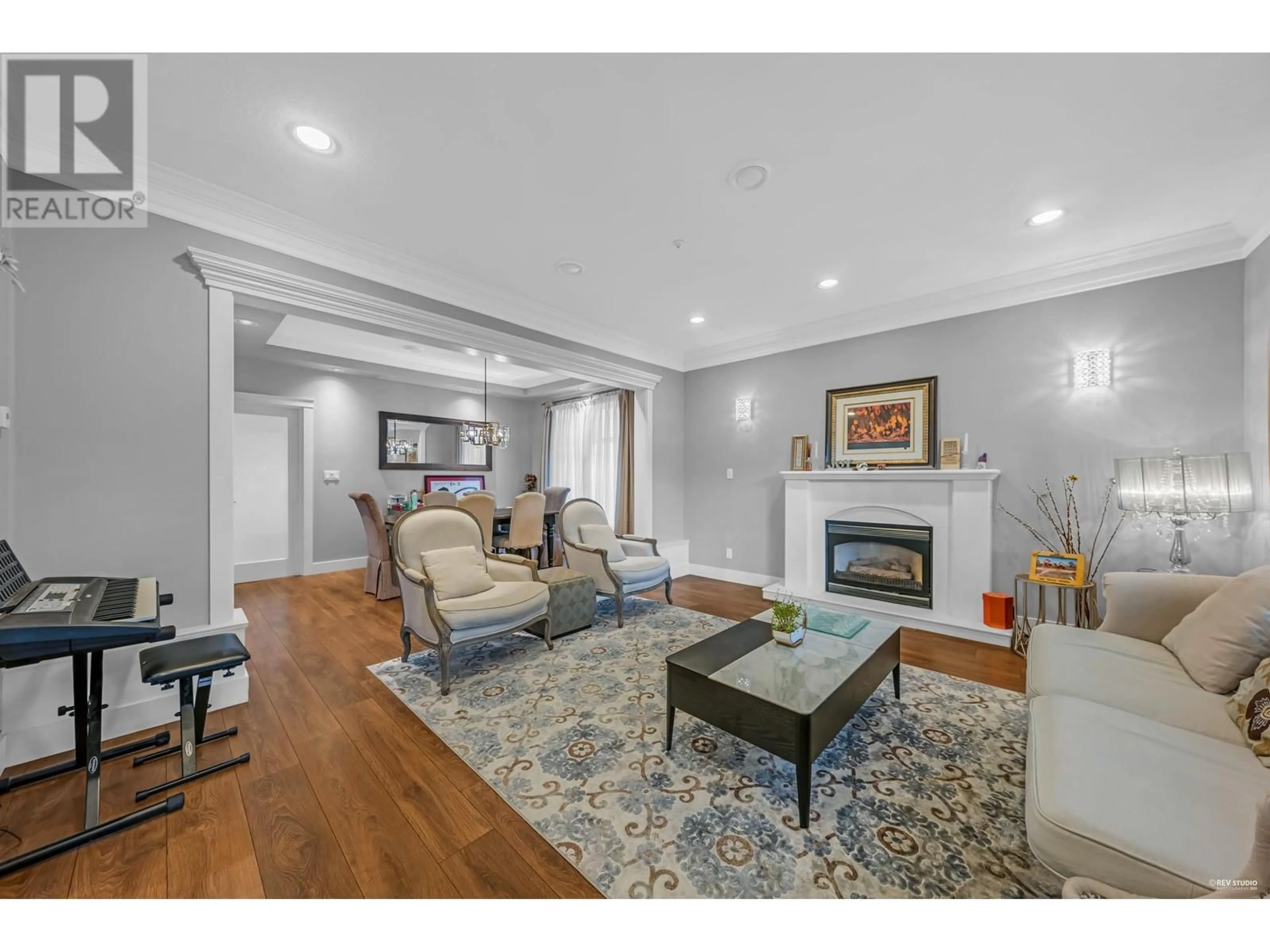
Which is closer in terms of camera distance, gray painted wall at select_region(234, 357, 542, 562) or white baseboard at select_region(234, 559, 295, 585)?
white baseboard at select_region(234, 559, 295, 585)

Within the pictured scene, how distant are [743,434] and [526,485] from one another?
389cm

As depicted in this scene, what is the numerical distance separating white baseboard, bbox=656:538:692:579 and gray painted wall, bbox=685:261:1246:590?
1.00 meters

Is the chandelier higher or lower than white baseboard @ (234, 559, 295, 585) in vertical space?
higher

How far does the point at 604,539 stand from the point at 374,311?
2.50 metres

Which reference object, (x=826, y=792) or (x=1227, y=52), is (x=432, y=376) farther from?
(x=1227, y=52)

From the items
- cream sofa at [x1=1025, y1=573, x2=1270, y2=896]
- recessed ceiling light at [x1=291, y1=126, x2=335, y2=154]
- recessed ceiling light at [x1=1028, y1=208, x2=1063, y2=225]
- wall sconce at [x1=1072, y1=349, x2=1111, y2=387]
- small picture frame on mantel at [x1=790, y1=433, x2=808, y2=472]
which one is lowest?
cream sofa at [x1=1025, y1=573, x2=1270, y2=896]

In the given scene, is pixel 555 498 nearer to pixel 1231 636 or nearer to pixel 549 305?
pixel 549 305

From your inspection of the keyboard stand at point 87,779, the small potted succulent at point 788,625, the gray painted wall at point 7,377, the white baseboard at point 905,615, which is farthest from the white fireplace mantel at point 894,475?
the gray painted wall at point 7,377

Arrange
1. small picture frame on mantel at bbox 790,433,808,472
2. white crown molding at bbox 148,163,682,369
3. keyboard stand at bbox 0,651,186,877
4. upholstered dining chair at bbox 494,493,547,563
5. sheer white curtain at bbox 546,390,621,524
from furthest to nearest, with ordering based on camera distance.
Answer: sheer white curtain at bbox 546,390,621,524
upholstered dining chair at bbox 494,493,547,563
small picture frame on mantel at bbox 790,433,808,472
white crown molding at bbox 148,163,682,369
keyboard stand at bbox 0,651,186,877

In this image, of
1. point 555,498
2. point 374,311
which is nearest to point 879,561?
point 555,498

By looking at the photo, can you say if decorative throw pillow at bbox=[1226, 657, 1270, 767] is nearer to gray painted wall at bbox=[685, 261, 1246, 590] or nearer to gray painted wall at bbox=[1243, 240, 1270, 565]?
gray painted wall at bbox=[1243, 240, 1270, 565]

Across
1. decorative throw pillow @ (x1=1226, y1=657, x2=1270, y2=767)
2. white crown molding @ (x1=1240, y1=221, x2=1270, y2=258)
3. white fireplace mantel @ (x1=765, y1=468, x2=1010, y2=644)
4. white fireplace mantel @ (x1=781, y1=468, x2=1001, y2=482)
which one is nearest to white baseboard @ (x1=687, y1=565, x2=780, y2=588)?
white fireplace mantel @ (x1=765, y1=468, x2=1010, y2=644)

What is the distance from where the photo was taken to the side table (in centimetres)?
301

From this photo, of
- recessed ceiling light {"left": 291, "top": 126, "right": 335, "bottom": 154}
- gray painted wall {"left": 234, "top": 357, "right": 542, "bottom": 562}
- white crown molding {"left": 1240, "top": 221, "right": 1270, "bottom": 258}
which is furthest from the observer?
gray painted wall {"left": 234, "top": 357, "right": 542, "bottom": 562}
